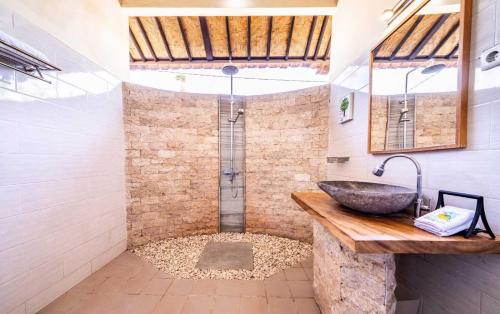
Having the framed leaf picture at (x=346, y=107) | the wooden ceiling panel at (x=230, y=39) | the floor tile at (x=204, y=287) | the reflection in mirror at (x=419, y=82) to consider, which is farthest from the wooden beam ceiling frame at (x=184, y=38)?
the floor tile at (x=204, y=287)

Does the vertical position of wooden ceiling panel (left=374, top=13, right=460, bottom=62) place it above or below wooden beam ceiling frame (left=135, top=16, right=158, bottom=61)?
below

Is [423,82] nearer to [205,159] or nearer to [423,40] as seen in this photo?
[423,40]

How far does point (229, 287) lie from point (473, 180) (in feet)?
6.10

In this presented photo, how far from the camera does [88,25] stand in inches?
76.5

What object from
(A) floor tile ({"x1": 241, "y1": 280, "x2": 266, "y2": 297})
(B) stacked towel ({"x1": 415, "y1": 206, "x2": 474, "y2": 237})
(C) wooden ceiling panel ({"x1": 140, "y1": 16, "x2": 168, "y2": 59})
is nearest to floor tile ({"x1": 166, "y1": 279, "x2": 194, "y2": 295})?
(A) floor tile ({"x1": 241, "y1": 280, "x2": 266, "y2": 297})

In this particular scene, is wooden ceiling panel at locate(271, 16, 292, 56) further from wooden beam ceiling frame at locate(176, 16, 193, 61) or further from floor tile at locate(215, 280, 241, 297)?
floor tile at locate(215, 280, 241, 297)

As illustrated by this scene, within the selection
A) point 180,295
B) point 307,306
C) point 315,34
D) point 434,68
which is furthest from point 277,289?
point 315,34

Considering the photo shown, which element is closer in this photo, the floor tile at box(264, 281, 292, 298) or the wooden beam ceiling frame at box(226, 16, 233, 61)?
the floor tile at box(264, 281, 292, 298)

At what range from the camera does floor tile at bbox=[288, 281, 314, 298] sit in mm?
1693

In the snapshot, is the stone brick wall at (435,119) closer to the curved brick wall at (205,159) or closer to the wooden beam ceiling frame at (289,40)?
the curved brick wall at (205,159)

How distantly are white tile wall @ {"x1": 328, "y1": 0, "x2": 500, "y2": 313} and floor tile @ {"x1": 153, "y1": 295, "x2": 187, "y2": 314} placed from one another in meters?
1.66

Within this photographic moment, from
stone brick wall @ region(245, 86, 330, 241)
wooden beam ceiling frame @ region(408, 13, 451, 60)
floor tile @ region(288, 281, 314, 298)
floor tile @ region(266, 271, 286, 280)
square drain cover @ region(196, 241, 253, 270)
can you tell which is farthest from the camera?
stone brick wall @ region(245, 86, 330, 241)

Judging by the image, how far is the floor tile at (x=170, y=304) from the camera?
152 cm

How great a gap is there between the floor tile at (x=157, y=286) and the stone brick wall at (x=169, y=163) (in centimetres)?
88
